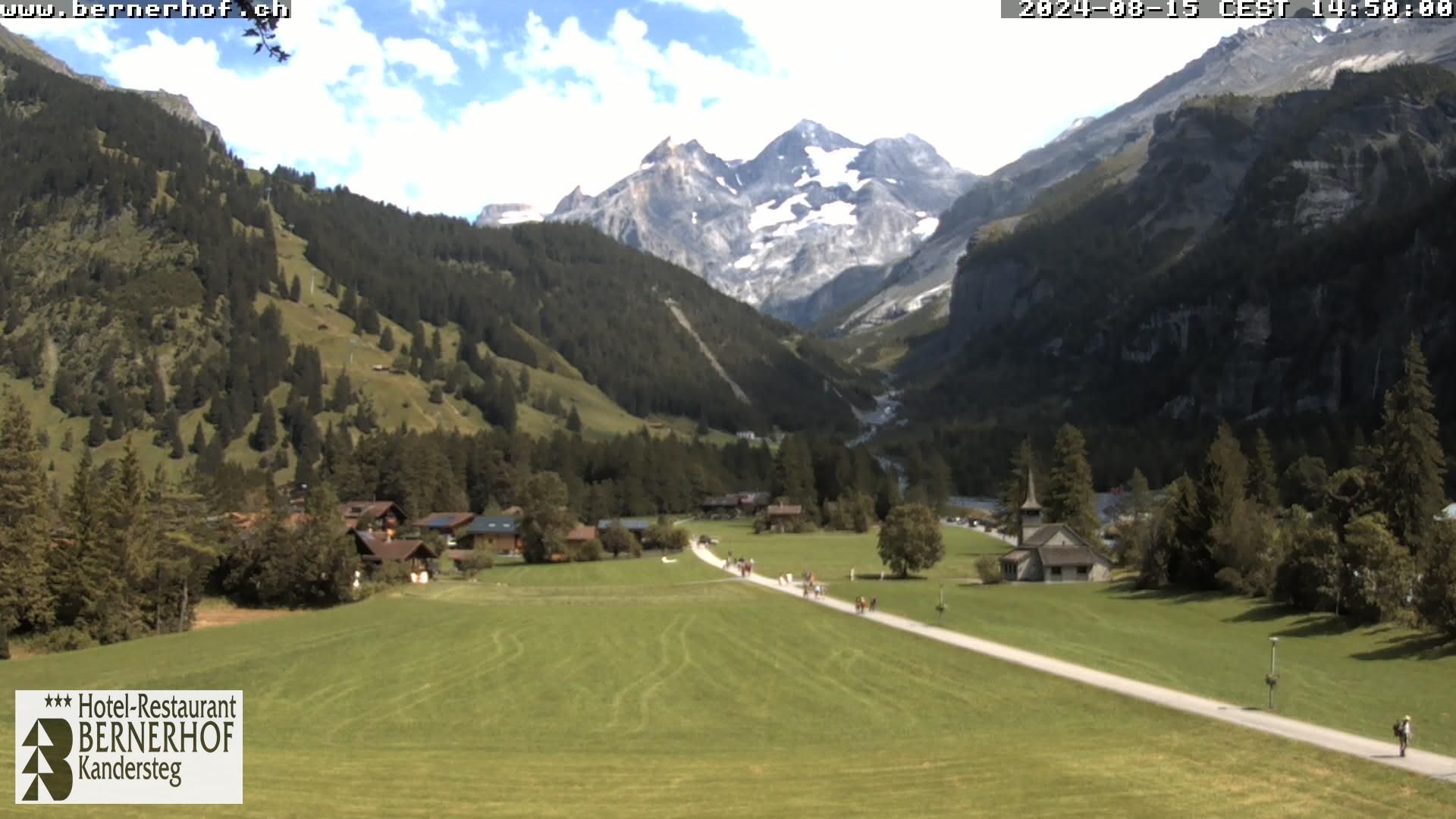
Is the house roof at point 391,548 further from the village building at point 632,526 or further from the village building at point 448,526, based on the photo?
the village building at point 448,526

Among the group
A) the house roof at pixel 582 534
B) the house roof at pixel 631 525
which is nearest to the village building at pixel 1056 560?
the house roof at pixel 582 534

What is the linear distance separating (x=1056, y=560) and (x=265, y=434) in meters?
149

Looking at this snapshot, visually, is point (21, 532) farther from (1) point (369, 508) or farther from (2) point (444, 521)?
(2) point (444, 521)

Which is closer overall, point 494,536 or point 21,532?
point 21,532

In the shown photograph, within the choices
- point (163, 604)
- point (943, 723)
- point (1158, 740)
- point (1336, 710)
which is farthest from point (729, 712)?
point (163, 604)

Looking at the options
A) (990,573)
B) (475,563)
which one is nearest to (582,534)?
(475,563)

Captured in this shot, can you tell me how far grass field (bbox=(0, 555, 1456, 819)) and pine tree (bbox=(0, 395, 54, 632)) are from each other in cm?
648

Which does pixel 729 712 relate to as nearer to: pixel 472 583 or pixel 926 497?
pixel 472 583

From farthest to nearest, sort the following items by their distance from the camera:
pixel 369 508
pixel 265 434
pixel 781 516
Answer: pixel 265 434 < pixel 781 516 < pixel 369 508

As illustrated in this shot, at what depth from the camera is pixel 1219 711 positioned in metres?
45.7

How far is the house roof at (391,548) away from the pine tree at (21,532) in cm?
3340

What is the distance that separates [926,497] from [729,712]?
127 meters

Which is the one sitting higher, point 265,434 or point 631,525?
point 265,434

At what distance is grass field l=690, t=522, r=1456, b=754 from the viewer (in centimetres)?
4762
